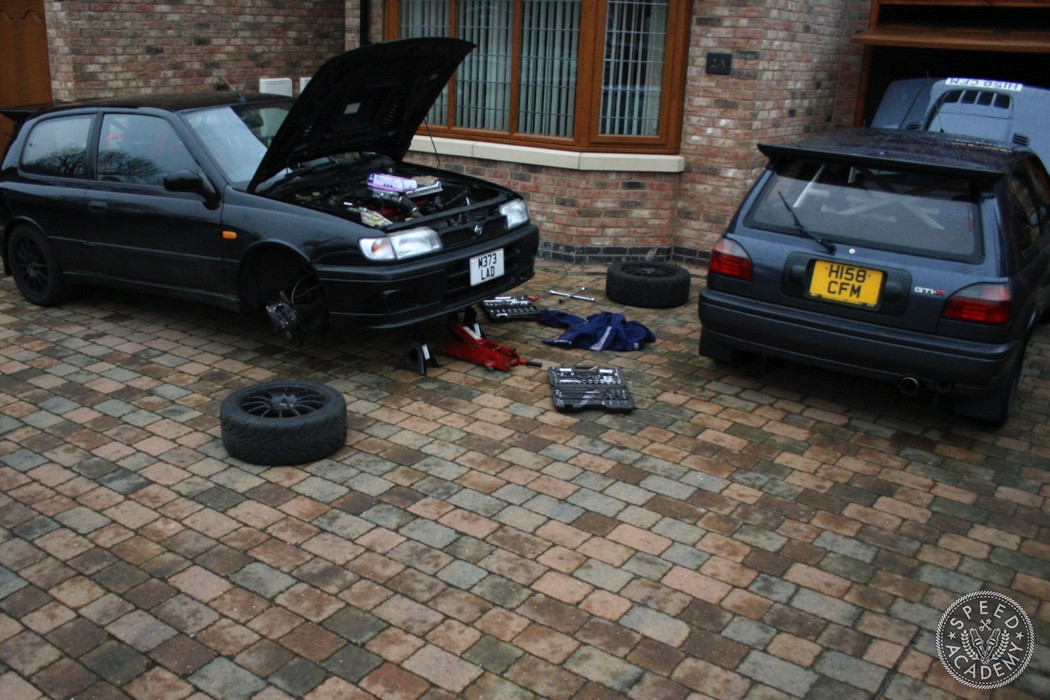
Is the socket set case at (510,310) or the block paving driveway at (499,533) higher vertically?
the socket set case at (510,310)

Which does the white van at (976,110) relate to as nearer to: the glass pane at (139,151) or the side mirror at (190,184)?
the side mirror at (190,184)

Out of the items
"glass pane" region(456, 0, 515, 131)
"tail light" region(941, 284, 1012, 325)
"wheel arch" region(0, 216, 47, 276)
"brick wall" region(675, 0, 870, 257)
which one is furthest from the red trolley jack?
"glass pane" region(456, 0, 515, 131)

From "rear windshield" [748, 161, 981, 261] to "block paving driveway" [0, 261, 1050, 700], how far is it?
1124mm

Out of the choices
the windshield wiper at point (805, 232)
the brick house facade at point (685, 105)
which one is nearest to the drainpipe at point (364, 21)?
the brick house facade at point (685, 105)

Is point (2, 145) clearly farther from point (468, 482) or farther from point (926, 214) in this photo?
point (926, 214)

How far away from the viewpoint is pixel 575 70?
9.05 meters

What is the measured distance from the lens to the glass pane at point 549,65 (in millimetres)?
9023

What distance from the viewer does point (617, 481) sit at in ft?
16.4

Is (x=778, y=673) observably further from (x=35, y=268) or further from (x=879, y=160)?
(x=35, y=268)

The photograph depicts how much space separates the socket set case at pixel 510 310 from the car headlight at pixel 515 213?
2.26 ft

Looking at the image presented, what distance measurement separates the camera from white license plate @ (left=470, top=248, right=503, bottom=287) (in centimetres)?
624

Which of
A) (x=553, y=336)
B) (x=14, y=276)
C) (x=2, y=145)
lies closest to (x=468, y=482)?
(x=553, y=336)

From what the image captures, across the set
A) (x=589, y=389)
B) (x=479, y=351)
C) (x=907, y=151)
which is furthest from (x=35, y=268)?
(x=907, y=151)

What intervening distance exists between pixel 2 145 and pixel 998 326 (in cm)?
1080
